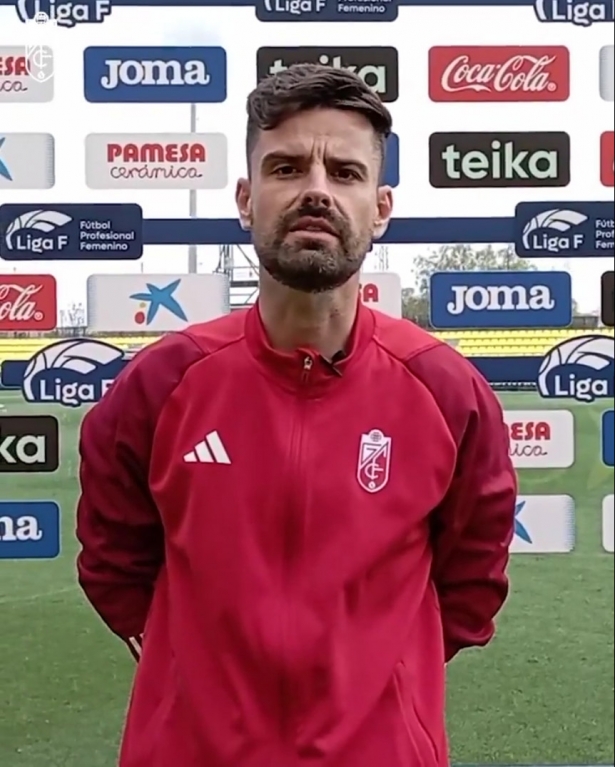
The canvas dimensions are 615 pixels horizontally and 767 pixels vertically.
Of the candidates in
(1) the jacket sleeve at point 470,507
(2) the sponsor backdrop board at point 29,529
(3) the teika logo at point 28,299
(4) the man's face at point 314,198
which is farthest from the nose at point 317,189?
(2) the sponsor backdrop board at point 29,529

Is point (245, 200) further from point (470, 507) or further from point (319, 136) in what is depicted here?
point (470, 507)

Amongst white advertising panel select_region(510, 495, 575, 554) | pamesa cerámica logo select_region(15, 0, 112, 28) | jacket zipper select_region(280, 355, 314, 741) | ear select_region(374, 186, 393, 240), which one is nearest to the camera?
jacket zipper select_region(280, 355, 314, 741)

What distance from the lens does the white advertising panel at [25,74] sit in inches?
71.5

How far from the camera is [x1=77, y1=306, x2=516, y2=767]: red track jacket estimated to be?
41.8 inches

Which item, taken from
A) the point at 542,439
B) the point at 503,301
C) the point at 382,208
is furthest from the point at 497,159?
the point at 382,208

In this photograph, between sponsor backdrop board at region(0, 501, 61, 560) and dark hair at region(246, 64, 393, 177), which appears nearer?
dark hair at region(246, 64, 393, 177)

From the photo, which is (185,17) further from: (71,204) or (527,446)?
(527,446)

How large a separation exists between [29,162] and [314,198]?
0.95 meters

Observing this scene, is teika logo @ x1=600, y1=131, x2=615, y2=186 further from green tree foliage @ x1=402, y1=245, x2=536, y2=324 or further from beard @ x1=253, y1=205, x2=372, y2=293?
beard @ x1=253, y1=205, x2=372, y2=293

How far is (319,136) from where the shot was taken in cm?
109

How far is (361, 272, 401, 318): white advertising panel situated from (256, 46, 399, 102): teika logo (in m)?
0.34

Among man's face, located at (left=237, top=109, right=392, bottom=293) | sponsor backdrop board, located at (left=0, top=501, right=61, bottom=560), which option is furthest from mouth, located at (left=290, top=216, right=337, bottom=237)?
sponsor backdrop board, located at (left=0, top=501, right=61, bottom=560)

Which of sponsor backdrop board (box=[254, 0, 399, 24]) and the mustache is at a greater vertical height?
sponsor backdrop board (box=[254, 0, 399, 24])

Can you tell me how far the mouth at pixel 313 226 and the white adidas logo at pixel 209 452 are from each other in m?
0.24
